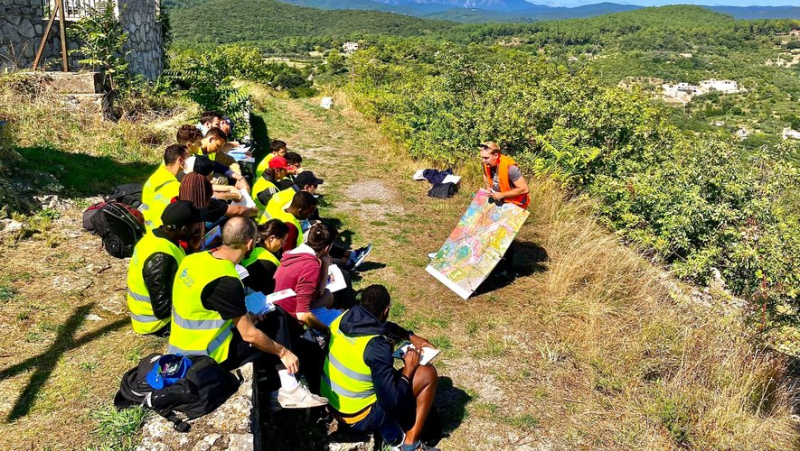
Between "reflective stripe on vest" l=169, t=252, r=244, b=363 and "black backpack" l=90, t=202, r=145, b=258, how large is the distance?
8.28 ft

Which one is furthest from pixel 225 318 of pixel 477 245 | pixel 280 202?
pixel 477 245

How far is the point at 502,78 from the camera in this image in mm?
13055

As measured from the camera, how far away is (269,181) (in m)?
6.48

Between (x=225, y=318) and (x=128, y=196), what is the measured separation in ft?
13.8

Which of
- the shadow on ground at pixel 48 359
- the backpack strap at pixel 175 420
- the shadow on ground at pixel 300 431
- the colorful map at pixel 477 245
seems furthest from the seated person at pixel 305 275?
the colorful map at pixel 477 245

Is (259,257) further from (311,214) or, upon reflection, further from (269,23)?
(269,23)

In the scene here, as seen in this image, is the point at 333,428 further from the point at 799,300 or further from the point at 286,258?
the point at 799,300

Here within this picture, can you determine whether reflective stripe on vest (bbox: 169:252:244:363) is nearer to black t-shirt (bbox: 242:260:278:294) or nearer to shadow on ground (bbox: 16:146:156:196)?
black t-shirt (bbox: 242:260:278:294)

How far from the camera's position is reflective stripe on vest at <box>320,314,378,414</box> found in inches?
127

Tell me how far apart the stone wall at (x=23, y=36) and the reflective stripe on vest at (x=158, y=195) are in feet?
24.5

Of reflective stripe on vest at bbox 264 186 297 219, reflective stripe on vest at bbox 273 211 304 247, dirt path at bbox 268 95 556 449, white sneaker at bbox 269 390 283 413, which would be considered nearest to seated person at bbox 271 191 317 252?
reflective stripe on vest at bbox 273 211 304 247

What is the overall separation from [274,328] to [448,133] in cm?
846

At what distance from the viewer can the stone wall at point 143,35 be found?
12.1 meters

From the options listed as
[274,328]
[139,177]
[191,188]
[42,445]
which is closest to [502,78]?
[139,177]
